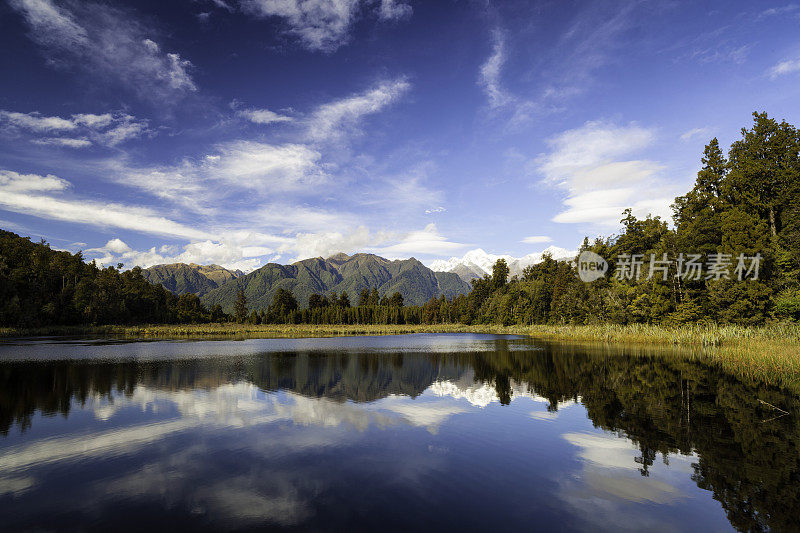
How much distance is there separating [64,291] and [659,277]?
131m

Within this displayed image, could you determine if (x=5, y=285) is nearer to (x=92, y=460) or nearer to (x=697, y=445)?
(x=92, y=460)

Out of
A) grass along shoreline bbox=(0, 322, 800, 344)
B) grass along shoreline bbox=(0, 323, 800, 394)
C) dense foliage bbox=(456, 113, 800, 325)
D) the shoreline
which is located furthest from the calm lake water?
dense foliage bbox=(456, 113, 800, 325)

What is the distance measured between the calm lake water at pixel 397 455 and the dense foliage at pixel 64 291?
79377 mm

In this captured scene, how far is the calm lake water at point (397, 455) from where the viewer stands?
8.64 meters

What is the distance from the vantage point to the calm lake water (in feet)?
28.3

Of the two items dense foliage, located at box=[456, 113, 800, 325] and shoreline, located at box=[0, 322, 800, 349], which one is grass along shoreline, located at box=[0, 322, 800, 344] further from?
dense foliage, located at box=[456, 113, 800, 325]

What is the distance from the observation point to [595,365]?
112 feet

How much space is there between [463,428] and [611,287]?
71793mm

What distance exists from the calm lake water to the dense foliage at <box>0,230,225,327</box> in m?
79.4

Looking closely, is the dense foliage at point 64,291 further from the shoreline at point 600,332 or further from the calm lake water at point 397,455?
the calm lake water at point 397,455

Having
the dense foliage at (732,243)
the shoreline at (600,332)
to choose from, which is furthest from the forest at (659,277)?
the shoreline at (600,332)

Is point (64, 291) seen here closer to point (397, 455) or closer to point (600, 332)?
point (397, 455)

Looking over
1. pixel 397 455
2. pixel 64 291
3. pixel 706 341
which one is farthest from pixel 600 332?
pixel 64 291

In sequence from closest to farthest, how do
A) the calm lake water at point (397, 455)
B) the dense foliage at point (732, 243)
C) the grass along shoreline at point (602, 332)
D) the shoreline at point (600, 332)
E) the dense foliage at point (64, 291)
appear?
the calm lake water at point (397, 455) < the grass along shoreline at point (602, 332) < the shoreline at point (600, 332) < the dense foliage at point (732, 243) < the dense foliage at point (64, 291)
